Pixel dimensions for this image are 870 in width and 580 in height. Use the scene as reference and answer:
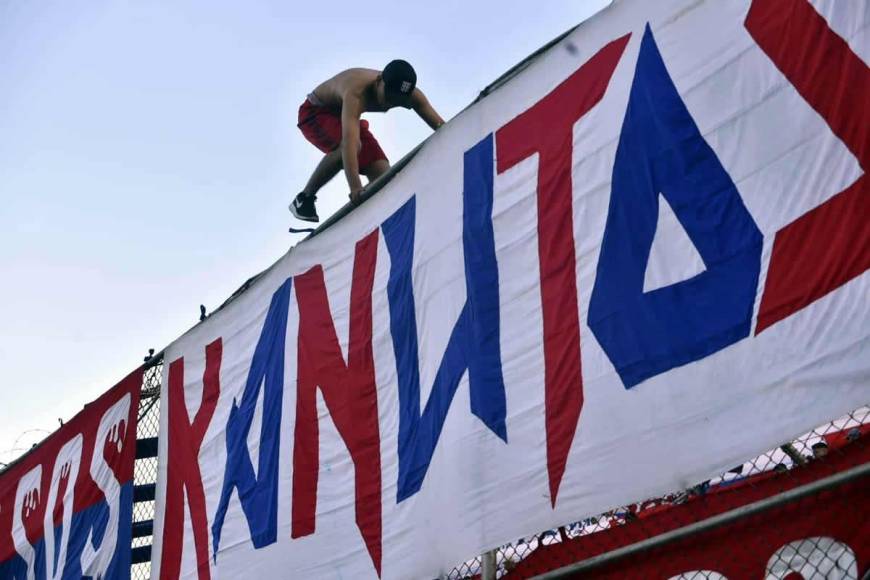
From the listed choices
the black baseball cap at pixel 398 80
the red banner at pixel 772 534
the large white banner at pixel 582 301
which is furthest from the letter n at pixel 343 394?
the red banner at pixel 772 534

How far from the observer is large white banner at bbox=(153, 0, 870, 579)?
10.0ft

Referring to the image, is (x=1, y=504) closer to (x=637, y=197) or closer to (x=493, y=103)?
(x=493, y=103)

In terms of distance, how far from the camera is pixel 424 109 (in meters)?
5.86

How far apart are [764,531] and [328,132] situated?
3.83 m

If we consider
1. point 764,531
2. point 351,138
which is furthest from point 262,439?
point 764,531

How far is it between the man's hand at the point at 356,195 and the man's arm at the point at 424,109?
0.67 m

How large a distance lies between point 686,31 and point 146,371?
449 centimetres

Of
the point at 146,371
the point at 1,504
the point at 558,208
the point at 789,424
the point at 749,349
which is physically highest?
the point at 1,504

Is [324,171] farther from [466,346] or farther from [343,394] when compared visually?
[466,346]

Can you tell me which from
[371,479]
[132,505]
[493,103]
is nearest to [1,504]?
[132,505]

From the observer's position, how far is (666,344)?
335 centimetres

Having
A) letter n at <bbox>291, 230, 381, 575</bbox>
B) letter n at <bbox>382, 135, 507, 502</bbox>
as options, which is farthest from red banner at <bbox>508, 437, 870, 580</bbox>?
letter n at <bbox>291, 230, 381, 575</bbox>

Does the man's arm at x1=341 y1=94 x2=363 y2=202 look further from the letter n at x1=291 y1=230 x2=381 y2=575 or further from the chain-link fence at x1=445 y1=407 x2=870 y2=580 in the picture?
the chain-link fence at x1=445 y1=407 x2=870 y2=580

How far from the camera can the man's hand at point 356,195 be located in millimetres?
5121
